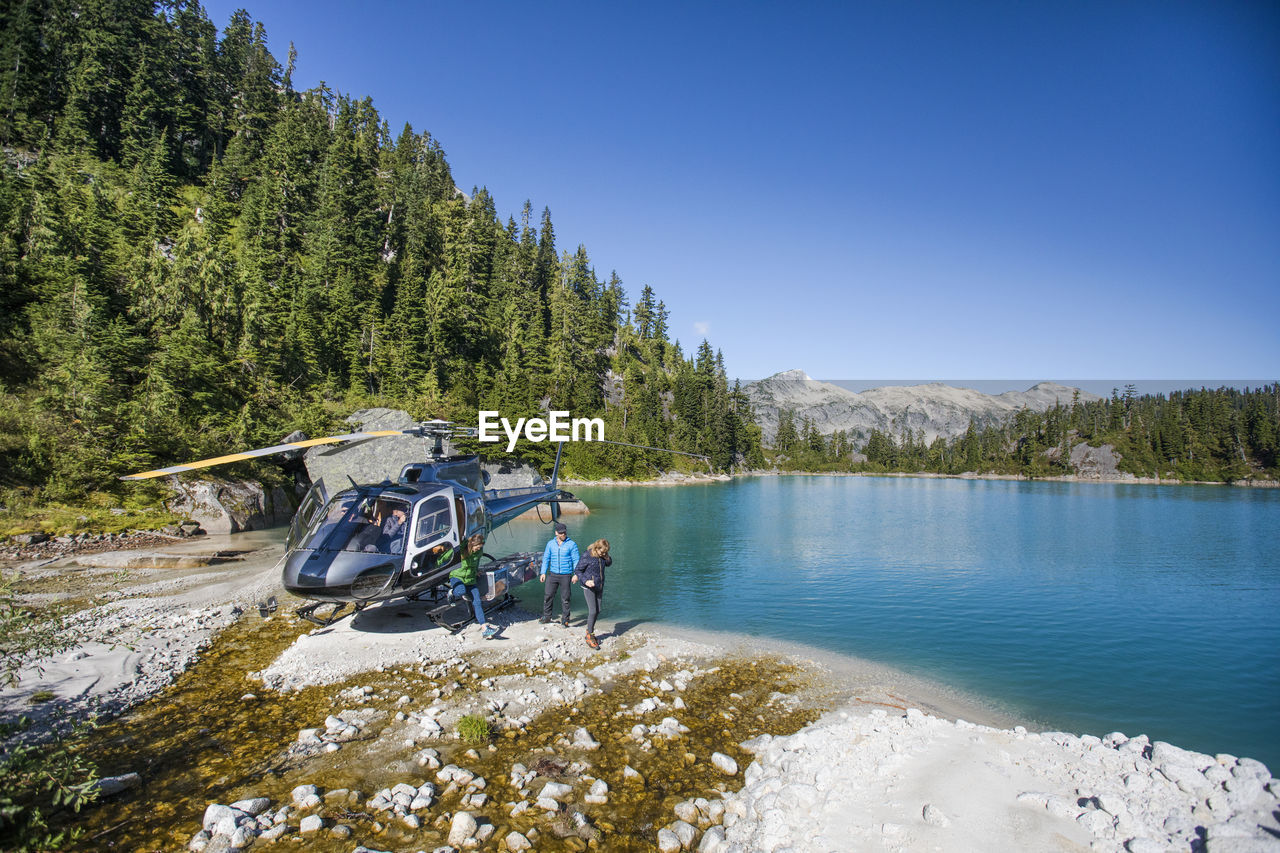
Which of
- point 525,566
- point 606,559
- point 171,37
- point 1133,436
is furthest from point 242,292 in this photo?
point 1133,436

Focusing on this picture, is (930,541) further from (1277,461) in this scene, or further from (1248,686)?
(1277,461)

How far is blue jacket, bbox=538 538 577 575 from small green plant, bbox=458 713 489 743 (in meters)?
4.53

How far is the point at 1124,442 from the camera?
134625 millimetres

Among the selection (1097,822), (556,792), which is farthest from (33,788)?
(1097,822)

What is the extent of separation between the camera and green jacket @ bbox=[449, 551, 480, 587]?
10961mm

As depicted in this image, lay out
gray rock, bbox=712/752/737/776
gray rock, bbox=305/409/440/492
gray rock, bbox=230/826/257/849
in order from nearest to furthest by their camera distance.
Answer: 1. gray rock, bbox=230/826/257/849
2. gray rock, bbox=712/752/737/776
3. gray rock, bbox=305/409/440/492

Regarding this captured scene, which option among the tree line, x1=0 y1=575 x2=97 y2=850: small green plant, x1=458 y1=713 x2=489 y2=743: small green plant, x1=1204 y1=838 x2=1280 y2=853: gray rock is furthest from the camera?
the tree line

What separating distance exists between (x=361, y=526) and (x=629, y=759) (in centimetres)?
615

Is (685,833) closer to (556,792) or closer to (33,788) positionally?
(556,792)

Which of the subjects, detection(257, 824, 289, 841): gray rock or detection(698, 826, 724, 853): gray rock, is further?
detection(698, 826, 724, 853): gray rock

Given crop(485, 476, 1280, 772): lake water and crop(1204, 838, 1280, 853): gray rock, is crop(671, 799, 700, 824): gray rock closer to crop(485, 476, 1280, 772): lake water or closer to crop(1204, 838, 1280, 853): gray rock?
crop(1204, 838, 1280, 853): gray rock

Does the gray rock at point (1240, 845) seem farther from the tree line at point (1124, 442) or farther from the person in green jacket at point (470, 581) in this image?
the tree line at point (1124, 442)

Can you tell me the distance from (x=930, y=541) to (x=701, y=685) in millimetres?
28089

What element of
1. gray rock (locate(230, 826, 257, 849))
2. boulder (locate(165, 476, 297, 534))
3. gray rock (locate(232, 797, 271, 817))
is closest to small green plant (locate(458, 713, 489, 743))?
gray rock (locate(232, 797, 271, 817))
